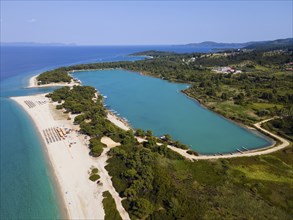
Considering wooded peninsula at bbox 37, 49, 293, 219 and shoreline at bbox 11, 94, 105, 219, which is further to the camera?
shoreline at bbox 11, 94, 105, 219

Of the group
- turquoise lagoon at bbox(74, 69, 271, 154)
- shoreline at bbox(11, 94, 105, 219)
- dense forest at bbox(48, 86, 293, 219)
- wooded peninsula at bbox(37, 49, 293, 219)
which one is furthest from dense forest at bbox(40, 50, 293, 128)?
shoreline at bbox(11, 94, 105, 219)

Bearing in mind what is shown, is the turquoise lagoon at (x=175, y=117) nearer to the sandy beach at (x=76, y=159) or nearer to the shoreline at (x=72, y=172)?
the sandy beach at (x=76, y=159)

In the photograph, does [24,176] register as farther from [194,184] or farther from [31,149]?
[194,184]

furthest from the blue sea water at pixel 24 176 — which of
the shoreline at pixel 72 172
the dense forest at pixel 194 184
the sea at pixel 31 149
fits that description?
the dense forest at pixel 194 184

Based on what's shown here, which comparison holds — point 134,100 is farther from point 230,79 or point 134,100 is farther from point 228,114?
point 230,79

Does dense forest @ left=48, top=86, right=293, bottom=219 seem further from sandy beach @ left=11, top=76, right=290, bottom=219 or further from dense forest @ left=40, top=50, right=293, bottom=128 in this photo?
dense forest @ left=40, top=50, right=293, bottom=128

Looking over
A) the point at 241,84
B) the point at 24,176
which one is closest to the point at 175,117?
the point at 24,176

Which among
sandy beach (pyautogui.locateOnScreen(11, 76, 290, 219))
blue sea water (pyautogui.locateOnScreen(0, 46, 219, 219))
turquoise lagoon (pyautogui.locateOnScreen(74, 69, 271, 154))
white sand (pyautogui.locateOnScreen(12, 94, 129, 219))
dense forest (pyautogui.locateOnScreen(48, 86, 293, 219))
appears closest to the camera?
dense forest (pyautogui.locateOnScreen(48, 86, 293, 219))
